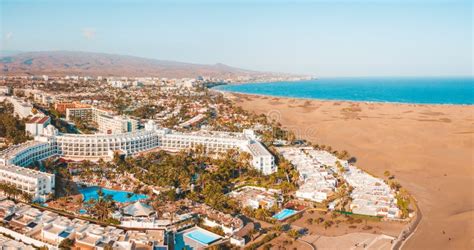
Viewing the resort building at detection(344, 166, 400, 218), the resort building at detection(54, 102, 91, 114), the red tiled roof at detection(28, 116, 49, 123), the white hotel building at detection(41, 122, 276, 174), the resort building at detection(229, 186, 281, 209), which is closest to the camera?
the resort building at detection(344, 166, 400, 218)

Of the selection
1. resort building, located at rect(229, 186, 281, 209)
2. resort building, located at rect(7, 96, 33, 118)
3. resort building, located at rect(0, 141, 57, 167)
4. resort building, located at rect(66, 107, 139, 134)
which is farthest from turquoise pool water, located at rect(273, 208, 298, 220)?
resort building, located at rect(7, 96, 33, 118)

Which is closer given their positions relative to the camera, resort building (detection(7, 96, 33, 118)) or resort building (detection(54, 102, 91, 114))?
resort building (detection(7, 96, 33, 118))

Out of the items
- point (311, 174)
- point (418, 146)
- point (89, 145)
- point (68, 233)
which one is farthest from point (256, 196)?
point (418, 146)

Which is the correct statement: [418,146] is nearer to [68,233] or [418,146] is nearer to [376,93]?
[68,233]

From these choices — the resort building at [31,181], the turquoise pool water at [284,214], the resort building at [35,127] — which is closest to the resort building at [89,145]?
the resort building at [35,127]

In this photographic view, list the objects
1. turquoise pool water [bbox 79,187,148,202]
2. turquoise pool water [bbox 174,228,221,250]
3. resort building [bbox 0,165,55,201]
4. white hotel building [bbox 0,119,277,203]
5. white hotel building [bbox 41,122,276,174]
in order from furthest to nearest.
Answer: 1. white hotel building [bbox 41,122,276,174]
2. white hotel building [bbox 0,119,277,203]
3. turquoise pool water [bbox 79,187,148,202]
4. resort building [bbox 0,165,55,201]
5. turquoise pool water [bbox 174,228,221,250]

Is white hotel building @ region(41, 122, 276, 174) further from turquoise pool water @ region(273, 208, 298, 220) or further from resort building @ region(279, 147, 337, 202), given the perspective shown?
turquoise pool water @ region(273, 208, 298, 220)

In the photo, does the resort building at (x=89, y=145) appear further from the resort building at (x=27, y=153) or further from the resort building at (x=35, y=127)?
the resort building at (x=35, y=127)
